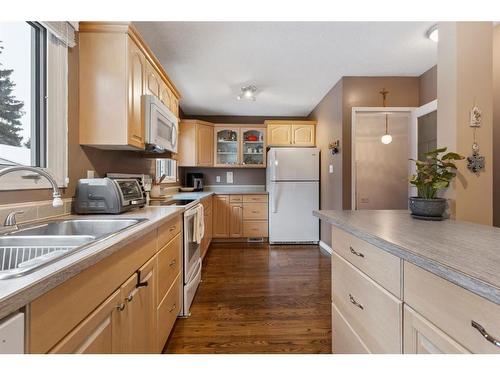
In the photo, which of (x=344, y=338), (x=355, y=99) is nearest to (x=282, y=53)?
(x=355, y=99)

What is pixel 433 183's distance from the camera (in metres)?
1.29

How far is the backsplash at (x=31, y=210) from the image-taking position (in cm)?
113

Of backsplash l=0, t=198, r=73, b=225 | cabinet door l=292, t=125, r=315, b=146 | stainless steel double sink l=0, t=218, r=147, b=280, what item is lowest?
stainless steel double sink l=0, t=218, r=147, b=280

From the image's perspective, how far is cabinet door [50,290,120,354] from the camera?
657 millimetres

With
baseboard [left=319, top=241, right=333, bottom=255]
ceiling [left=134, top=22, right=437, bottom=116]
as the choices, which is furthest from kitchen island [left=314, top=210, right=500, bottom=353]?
baseboard [left=319, top=241, right=333, bottom=255]

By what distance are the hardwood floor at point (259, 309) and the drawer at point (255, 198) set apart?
1.21 m

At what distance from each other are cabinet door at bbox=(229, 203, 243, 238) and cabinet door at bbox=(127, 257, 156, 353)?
295cm

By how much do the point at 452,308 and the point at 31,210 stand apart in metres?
1.75

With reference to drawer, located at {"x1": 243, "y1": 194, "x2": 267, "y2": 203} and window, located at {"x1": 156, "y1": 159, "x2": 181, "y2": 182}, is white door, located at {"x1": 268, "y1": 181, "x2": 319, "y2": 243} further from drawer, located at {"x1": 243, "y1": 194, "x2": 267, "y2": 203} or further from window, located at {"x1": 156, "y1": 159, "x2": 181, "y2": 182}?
window, located at {"x1": 156, "y1": 159, "x2": 181, "y2": 182}

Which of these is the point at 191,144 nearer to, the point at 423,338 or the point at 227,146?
the point at 227,146

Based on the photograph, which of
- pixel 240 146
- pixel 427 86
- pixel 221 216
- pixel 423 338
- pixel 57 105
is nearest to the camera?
pixel 423 338

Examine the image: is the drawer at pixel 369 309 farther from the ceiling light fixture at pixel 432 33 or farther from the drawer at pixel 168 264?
the ceiling light fixture at pixel 432 33

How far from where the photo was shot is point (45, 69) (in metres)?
1.45
